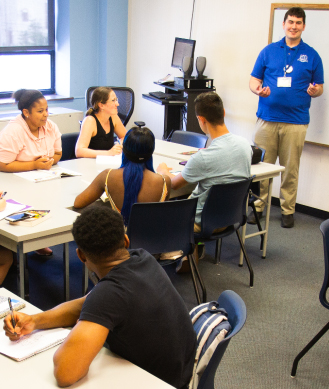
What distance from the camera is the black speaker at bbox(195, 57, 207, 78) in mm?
5426

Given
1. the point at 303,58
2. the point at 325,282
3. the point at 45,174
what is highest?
the point at 303,58

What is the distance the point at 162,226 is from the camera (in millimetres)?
2732

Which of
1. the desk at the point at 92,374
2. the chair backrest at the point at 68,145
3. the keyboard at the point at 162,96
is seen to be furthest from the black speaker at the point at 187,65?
the desk at the point at 92,374

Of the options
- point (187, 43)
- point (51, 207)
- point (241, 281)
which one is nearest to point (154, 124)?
point (187, 43)

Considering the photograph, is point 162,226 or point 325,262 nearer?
point 325,262

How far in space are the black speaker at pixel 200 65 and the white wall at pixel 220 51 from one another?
0.20 m

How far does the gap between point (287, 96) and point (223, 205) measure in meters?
1.89

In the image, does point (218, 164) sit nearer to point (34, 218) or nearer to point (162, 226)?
point (162, 226)

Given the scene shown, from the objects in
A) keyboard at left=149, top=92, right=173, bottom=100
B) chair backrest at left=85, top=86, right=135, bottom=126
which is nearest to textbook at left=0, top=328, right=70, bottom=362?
chair backrest at left=85, top=86, right=135, bottom=126

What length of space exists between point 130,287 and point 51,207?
4.77ft

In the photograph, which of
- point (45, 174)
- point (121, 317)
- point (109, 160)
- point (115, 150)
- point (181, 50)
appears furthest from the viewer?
point (181, 50)

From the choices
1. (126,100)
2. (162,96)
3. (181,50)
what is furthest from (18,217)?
(181,50)

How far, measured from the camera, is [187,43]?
5.49m

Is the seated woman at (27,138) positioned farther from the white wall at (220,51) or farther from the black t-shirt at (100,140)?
the white wall at (220,51)
